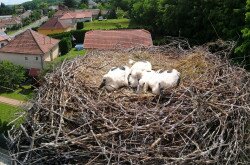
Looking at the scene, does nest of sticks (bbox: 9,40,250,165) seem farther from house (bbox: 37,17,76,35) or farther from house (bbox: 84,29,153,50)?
house (bbox: 37,17,76,35)

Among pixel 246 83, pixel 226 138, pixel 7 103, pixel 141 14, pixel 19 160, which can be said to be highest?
pixel 246 83

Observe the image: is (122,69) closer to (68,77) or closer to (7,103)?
(68,77)

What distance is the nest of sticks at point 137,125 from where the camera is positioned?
480 cm

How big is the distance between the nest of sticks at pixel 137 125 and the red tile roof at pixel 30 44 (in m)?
24.0

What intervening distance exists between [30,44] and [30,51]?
933mm

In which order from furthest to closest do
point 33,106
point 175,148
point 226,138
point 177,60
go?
point 177,60
point 33,106
point 226,138
point 175,148

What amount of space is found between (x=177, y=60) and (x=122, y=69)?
1.59m

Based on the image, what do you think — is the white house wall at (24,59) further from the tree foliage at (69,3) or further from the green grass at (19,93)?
the tree foliage at (69,3)

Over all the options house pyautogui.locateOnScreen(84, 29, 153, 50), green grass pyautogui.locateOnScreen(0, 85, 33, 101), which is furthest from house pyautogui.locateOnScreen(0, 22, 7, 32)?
house pyautogui.locateOnScreen(84, 29, 153, 50)

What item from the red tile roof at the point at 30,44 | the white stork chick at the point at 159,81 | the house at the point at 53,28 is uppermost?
the white stork chick at the point at 159,81

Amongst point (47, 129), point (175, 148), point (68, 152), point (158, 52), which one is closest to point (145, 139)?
point (175, 148)

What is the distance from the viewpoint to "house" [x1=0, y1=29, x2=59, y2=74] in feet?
96.7

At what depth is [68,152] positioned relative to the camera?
480cm

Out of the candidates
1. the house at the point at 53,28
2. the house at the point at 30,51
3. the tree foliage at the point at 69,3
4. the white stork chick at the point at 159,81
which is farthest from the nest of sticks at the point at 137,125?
the tree foliage at the point at 69,3
